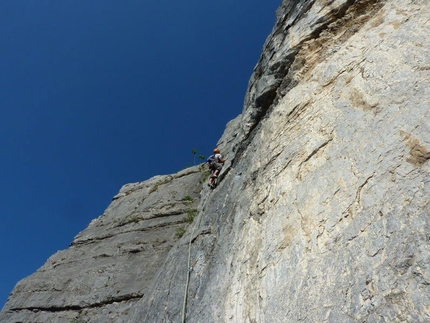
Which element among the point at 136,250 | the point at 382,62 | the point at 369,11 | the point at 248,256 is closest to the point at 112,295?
the point at 136,250

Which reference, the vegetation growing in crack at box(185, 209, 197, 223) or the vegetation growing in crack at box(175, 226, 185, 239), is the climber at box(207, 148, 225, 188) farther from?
the vegetation growing in crack at box(175, 226, 185, 239)

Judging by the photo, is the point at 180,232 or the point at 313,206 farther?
the point at 180,232

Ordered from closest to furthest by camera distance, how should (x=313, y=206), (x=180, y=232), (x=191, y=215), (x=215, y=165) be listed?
(x=313, y=206)
(x=180, y=232)
(x=215, y=165)
(x=191, y=215)

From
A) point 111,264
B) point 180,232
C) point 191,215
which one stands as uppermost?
point 191,215

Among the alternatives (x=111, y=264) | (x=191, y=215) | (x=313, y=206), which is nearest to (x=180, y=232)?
(x=191, y=215)

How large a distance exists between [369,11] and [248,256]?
6.32m

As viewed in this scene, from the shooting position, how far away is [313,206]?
19.4 feet

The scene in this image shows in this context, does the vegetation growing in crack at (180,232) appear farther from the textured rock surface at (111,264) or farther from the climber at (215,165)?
the climber at (215,165)

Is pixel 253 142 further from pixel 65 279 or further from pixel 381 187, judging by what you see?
pixel 65 279

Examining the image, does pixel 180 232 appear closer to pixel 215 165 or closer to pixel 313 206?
pixel 215 165

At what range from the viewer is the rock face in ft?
14.6

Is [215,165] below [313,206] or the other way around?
the other way around

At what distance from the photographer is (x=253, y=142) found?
9.81 m

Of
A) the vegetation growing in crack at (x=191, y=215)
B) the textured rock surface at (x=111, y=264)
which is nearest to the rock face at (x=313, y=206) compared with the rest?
the textured rock surface at (x=111, y=264)
